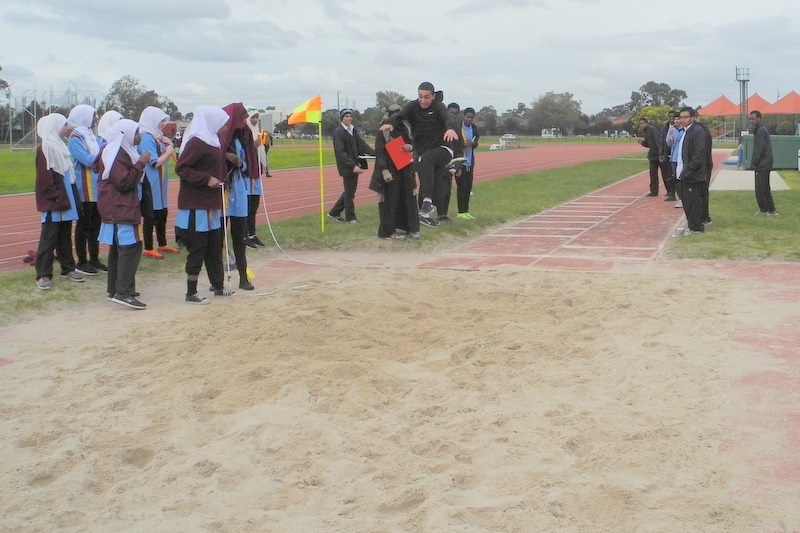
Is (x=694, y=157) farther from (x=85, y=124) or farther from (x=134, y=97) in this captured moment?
(x=134, y=97)

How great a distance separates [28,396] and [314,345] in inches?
75.0

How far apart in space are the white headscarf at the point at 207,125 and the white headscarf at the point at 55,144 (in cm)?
146

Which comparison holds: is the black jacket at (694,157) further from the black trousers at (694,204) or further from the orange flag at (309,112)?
the orange flag at (309,112)

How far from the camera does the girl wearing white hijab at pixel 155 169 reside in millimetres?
9867

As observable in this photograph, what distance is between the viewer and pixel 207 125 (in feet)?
26.7

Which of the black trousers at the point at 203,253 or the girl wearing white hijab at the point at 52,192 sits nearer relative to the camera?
the black trousers at the point at 203,253

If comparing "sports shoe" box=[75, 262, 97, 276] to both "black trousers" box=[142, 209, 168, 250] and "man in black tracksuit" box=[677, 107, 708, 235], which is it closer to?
"black trousers" box=[142, 209, 168, 250]

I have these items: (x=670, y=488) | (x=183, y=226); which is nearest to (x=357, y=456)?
(x=670, y=488)

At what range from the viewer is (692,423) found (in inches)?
185

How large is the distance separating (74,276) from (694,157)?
8137 mm

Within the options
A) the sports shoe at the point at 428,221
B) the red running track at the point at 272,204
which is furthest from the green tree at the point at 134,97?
the sports shoe at the point at 428,221

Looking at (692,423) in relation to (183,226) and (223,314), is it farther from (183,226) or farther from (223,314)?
(183,226)

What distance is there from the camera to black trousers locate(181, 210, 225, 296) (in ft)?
27.0

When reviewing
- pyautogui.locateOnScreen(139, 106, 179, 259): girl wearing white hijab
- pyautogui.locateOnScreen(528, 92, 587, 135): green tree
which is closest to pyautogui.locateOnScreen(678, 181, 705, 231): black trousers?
pyautogui.locateOnScreen(139, 106, 179, 259): girl wearing white hijab
